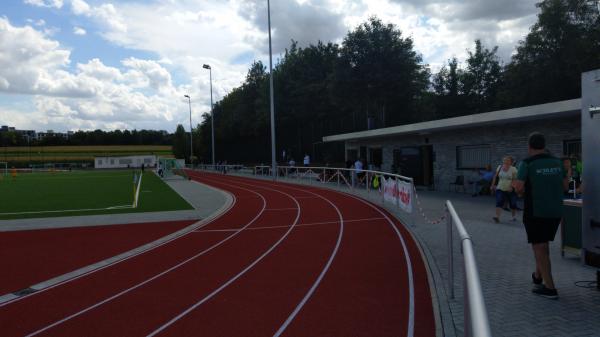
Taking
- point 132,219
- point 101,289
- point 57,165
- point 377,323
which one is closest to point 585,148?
point 377,323

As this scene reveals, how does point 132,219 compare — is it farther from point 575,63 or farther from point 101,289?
point 575,63

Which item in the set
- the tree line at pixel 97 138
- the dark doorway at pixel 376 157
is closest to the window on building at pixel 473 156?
the dark doorway at pixel 376 157

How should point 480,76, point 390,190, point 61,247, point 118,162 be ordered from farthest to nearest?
point 118,162 → point 480,76 → point 390,190 → point 61,247

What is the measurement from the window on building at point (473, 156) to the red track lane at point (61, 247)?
1210cm

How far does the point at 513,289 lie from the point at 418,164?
1702 centimetres

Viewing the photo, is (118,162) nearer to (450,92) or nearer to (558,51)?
(450,92)

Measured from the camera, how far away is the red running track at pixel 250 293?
505cm

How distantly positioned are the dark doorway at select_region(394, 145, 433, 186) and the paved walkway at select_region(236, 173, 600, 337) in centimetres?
1184

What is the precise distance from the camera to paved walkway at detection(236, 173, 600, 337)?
4.60 meters

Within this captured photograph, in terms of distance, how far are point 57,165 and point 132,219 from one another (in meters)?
98.3

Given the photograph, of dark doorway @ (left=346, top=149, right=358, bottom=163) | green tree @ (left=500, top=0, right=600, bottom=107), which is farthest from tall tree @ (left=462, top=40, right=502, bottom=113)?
dark doorway @ (left=346, top=149, right=358, bottom=163)

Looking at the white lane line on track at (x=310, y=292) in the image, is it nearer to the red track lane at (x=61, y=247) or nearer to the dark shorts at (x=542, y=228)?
the dark shorts at (x=542, y=228)

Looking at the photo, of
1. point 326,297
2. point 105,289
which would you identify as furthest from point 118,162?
point 326,297

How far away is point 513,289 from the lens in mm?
5812
